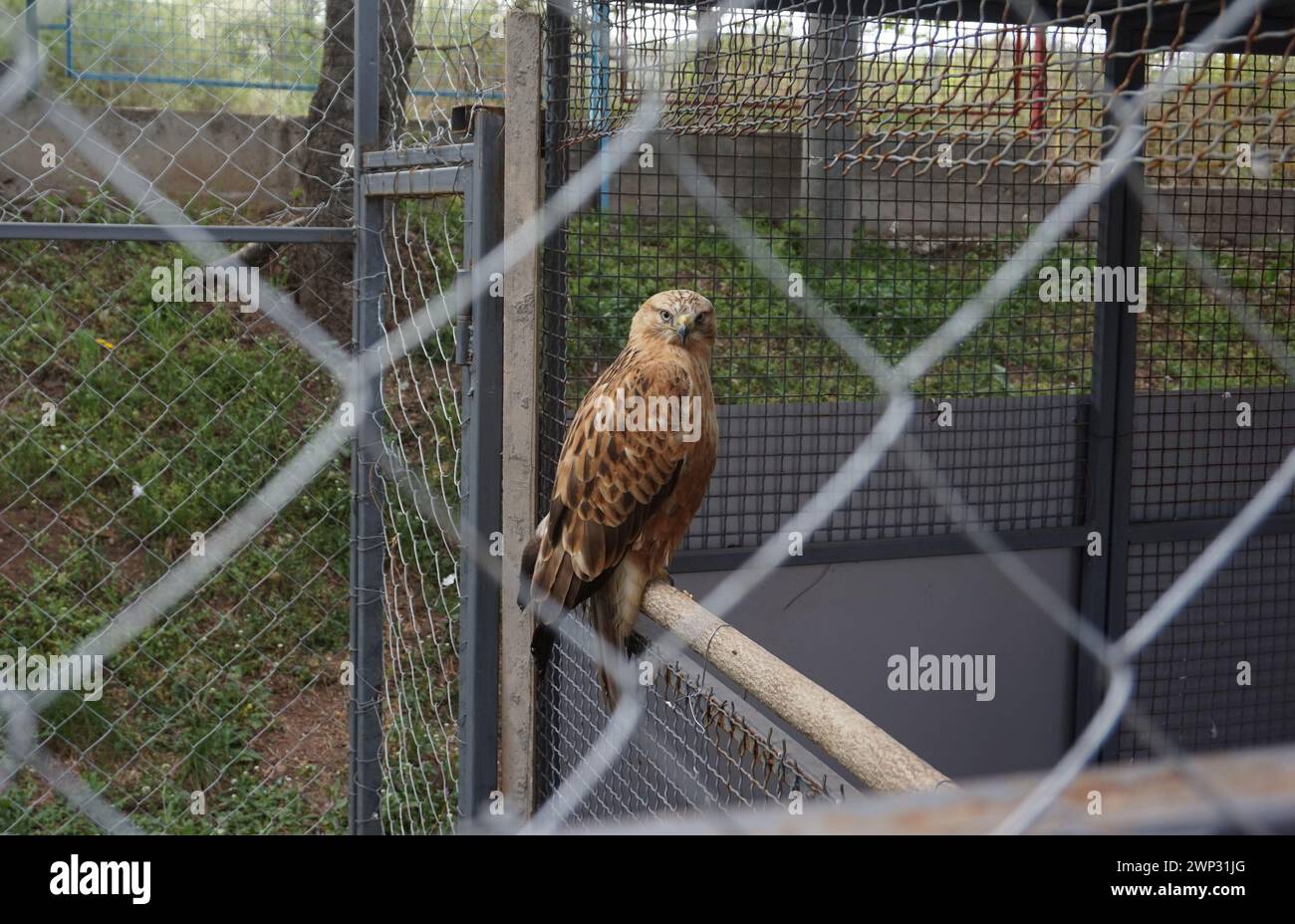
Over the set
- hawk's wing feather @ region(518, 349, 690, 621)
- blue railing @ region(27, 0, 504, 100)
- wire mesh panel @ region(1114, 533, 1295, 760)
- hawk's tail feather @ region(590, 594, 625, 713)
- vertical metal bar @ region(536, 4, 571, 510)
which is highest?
blue railing @ region(27, 0, 504, 100)

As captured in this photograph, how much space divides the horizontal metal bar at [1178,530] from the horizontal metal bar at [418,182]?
112 inches

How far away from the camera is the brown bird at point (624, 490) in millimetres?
2598

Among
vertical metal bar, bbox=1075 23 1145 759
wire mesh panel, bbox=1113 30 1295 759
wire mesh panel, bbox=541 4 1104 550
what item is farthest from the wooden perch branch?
wire mesh panel, bbox=1113 30 1295 759

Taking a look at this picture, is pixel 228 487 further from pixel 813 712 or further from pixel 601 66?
pixel 813 712

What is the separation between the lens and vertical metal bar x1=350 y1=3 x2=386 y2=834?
3.15 meters

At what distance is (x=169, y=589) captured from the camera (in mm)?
4789

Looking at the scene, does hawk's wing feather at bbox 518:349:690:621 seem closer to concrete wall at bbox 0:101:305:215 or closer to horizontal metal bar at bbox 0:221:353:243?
horizontal metal bar at bbox 0:221:353:243

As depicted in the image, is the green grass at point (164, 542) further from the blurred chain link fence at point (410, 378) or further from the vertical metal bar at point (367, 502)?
the vertical metal bar at point (367, 502)

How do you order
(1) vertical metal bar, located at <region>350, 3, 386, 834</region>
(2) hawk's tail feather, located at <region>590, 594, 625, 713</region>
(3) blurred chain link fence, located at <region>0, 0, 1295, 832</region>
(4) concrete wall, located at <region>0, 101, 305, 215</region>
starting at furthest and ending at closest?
(4) concrete wall, located at <region>0, 101, 305, 215</region> → (1) vertical metal bar, located at <region>350, 3, 386, 834</region> → (3) blurred chain link fence, located at <region>0, 0, 1295, 832</region> → (2) hawk's tail feather, located at <region>590, 594, 625, 713</region>

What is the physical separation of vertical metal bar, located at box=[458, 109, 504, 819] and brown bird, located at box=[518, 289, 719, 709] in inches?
4.9

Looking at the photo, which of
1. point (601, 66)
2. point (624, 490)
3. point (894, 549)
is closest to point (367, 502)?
point (624, 490)

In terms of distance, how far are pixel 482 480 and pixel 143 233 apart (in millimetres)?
1056

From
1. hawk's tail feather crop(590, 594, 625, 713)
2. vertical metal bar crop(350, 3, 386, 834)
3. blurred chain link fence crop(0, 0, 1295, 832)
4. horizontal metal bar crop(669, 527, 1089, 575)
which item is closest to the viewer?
hawk's tail feather crop(590, 594, 625, 713)

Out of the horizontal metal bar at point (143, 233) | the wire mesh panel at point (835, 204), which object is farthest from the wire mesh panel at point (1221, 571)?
the horizontal metal bar at point (143, 233)
